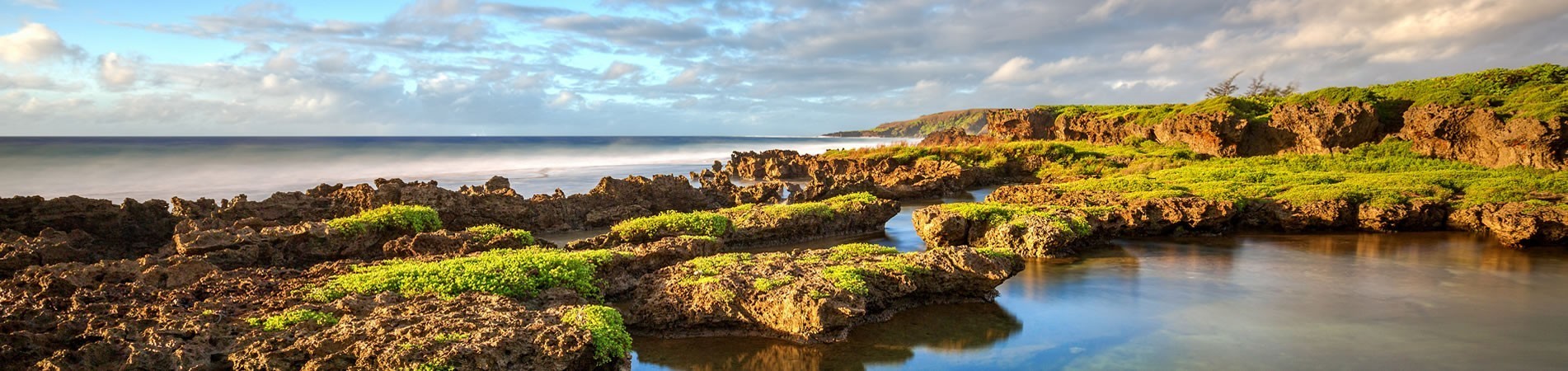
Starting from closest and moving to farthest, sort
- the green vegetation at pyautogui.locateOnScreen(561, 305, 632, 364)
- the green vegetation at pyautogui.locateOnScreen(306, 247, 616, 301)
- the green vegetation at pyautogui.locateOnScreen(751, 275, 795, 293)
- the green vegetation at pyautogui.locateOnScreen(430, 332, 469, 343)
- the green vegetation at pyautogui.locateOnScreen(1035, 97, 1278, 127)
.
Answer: the green vegetation at pyautogui.locateOnScreen(430, 332, 469, 343) → the green vegetation at pyautogui.locateOnScreen(561, 305, 632, 364) → the green vegetation at pyautogui.locateOnScreen(306, 247, 616, 301) → the green vegetation at pyautogui.locateOnScreen(751, 275, 795, 293) → the green vegetation at pyautogui.locateOnScreen(1035, 97, 1278, 127)

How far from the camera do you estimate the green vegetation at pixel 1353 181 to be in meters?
16.4

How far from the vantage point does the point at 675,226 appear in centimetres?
1366

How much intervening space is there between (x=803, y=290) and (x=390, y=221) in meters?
7.76

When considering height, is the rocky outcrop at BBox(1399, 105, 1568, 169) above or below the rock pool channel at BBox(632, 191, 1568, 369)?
above

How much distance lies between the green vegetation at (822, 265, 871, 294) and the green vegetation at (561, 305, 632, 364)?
98.3 inches

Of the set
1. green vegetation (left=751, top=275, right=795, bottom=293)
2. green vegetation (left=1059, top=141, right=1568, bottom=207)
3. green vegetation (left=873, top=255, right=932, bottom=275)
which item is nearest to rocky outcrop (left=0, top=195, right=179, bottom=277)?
green vegetation (left=751, top=275, right=795, bottom=293)

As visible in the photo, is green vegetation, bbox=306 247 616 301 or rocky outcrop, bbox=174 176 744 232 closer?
green vegetation, bbox=306 247 616 301

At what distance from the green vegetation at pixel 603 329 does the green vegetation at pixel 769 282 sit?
180cm

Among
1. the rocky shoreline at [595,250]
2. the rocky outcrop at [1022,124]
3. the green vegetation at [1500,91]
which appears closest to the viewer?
the rocky shoreline at [595,250]

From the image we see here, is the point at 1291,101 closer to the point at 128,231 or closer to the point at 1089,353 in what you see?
the point at 1089,353

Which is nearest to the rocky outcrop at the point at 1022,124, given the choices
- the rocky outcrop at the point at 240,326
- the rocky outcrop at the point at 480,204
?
the rocky outcrop at the point at 480,204

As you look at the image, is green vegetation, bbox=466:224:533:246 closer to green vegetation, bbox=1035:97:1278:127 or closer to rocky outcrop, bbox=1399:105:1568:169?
rocky outcrop, bbox=1399:105:1568:169

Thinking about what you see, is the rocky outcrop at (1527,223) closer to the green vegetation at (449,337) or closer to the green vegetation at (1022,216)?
the green vegetation at (1022,216)

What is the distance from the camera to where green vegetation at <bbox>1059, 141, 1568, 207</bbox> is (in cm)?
1641
